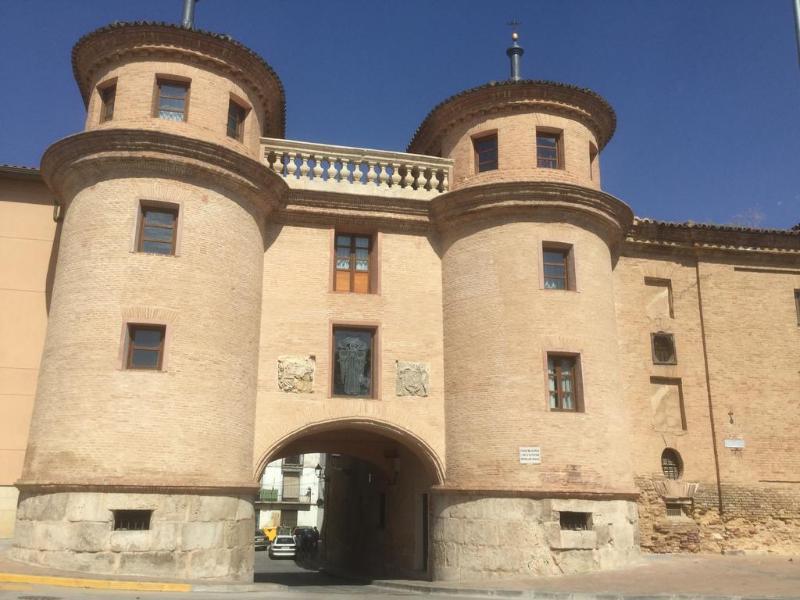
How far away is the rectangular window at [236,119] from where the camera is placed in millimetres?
19375

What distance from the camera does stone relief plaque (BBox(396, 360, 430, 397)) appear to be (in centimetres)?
1914

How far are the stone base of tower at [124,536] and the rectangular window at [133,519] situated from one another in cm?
17

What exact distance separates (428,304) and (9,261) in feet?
36.2

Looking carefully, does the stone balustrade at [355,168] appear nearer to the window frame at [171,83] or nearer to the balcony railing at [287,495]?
the window frame at [171,83]

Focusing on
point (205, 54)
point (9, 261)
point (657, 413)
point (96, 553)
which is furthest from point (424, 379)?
point (9, 261)

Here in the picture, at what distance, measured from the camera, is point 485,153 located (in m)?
20.9

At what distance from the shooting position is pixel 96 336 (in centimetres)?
1634

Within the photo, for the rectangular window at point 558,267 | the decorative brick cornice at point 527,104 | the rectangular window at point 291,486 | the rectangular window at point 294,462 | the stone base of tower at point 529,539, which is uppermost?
the decorative brick cornice at point 527,104

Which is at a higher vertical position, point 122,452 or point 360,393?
point 360,393

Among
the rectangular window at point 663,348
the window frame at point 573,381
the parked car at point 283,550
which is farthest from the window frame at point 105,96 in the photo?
the parked car at point 283,550

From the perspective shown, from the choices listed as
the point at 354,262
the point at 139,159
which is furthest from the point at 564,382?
the point at 139,159

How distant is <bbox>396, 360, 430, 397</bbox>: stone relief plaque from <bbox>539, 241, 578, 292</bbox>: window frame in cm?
369

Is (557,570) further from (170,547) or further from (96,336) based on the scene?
(96,336)

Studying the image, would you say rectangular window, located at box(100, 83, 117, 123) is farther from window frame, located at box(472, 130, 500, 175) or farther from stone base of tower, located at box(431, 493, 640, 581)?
stone base of tower, located at box(431, 493, 640, 581)
